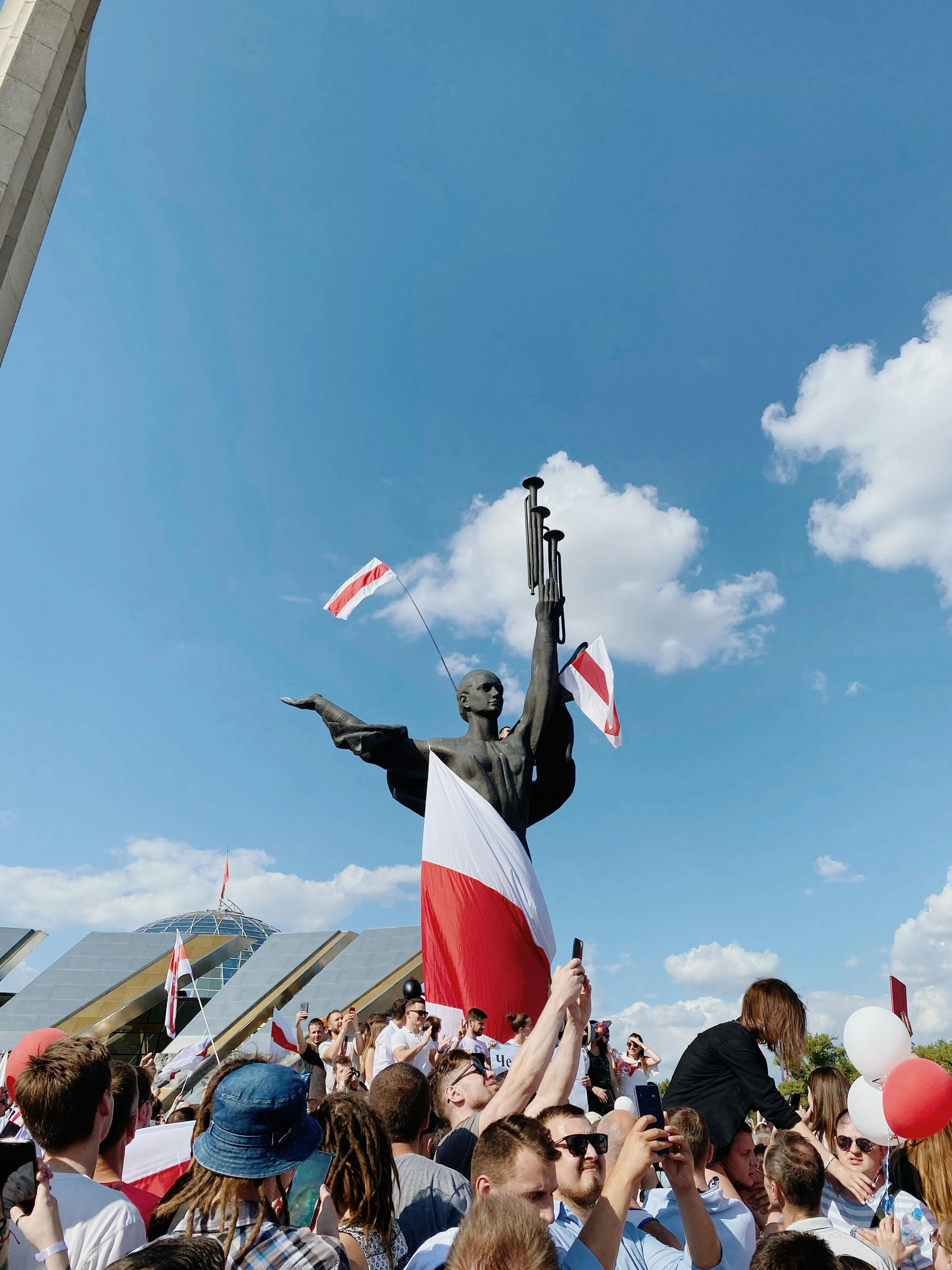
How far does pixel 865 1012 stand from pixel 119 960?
68.9ft

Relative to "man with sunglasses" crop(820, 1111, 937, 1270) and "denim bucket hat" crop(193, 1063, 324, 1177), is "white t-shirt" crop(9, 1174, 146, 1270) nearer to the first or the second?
"denim bucket hat" crop(193, 1063, 324, 1177)

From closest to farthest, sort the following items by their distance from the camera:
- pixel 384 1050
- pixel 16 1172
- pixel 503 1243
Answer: pixel 503 1243 < pixel 16 1172 < pixel 384 1050

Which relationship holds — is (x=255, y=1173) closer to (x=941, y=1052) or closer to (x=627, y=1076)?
(x=627, y=1076)

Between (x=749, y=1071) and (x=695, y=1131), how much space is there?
867 millimetres

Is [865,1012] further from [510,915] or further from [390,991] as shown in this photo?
[390,991]

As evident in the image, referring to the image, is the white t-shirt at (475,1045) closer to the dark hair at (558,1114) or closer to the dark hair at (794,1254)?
the dark hair at (558,1114)

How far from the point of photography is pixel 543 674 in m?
11.9

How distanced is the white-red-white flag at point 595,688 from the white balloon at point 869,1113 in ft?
25.3

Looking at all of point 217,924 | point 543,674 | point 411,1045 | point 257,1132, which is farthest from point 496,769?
point 217,924

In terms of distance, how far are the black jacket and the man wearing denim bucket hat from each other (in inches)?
93.7

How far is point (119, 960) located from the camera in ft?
71.2

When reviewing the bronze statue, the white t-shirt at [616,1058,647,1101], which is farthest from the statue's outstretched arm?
the white t-shirt at [616,1058,647,1101]

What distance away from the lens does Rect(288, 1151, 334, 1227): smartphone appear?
102 inches

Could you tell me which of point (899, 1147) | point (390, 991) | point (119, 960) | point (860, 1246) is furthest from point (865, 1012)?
point (119, 960)
